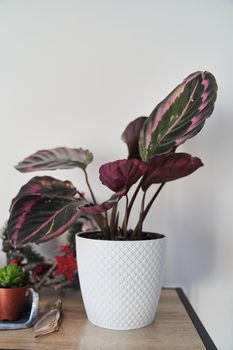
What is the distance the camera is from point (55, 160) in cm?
70

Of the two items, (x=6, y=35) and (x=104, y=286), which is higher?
(x=6, y=35)

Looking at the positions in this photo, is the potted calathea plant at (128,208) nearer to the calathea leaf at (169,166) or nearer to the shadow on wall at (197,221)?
the calathea leaf at (169,166)

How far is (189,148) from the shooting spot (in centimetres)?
88

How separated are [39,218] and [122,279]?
0.19 m

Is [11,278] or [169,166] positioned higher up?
→ [169,166]

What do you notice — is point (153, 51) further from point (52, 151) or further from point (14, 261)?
point (14, 261)

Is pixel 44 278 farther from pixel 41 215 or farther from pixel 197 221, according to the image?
pixel 197 221

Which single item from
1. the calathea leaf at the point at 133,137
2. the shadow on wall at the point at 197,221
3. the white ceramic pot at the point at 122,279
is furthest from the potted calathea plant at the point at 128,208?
the shadow on wall at the point at 197,221

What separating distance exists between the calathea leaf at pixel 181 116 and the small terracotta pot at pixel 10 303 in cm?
37

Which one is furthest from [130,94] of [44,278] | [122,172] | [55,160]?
[44,278]

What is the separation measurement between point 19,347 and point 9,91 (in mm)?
668

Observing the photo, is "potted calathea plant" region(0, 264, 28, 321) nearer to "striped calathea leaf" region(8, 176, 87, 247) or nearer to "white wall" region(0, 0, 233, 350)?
"striped calathea leaf" region(8, 176, 87, 247)

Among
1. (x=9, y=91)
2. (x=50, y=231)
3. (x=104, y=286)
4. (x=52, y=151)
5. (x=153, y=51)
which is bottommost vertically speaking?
(x=104, y=286)

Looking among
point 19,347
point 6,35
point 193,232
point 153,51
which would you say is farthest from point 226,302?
point 6,35
